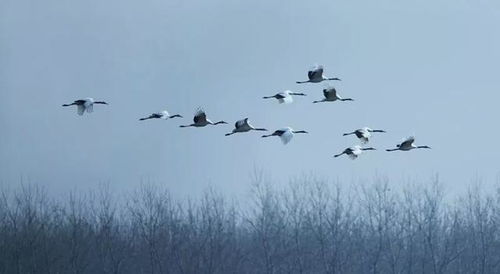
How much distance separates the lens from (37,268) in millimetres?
36156

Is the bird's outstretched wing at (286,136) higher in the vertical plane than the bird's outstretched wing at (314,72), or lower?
lower

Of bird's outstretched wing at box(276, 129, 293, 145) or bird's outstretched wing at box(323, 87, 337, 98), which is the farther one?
bird's outstretched wing at box(323, 87, 337, 98)

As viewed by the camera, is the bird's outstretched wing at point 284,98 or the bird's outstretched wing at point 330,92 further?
the bird's outstretched wing at point 330,92

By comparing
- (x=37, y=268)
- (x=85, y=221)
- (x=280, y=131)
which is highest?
(x=85, y=221)

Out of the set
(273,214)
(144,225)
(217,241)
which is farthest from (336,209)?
(144,225)

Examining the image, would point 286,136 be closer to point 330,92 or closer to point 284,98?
point 284,98

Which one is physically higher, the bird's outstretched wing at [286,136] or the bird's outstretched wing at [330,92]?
the bird's outstretched wing at [330,92]

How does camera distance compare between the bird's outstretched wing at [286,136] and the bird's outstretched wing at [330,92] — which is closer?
the bird's outstretched wing at [286,136]

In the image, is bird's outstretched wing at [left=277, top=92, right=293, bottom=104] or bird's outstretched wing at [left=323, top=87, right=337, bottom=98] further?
bird's outstretched wing at [left=323, top=87, right=337, bottom=98]

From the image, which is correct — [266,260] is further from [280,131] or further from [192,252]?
[280,131]

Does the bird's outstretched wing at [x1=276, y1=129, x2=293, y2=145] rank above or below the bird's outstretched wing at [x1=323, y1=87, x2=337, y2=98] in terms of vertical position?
below

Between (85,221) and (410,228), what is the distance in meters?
14.2

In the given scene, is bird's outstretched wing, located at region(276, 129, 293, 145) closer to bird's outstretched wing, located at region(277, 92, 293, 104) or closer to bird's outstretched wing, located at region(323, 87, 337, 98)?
bird's outstretched wing, located at region(277, 92, 293, 104)

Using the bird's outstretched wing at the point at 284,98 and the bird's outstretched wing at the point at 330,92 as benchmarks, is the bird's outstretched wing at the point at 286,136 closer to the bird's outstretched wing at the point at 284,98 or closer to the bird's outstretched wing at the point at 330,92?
the bird's outstretched wing at the point at 284,98
